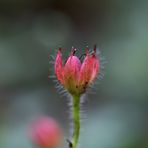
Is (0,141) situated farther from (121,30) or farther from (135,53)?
(121,30)

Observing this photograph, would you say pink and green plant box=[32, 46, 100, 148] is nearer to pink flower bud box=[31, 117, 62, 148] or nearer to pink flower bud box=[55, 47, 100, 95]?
pink flower bud box=[55, 47, 100, 95]

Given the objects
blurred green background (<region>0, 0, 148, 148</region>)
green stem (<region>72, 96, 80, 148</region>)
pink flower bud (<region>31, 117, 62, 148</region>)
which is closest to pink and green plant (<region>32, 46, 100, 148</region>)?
green stem (<region>72, 96, 80, 148</region>)

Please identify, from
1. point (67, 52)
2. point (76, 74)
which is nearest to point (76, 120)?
point (76, 74)

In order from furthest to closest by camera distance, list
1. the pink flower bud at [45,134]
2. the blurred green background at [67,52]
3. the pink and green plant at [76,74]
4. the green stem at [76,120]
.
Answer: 1. the blurred green background at [67,52]
2. the pink flower bud at [45,134]
3. the pink and green plant at [76,74]
4. the green stem at [76,120]

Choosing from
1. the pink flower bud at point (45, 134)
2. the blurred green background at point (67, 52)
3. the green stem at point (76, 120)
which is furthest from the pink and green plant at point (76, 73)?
the blurred green background at point (67, 52)

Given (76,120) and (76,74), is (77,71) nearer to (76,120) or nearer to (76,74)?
(76,74)

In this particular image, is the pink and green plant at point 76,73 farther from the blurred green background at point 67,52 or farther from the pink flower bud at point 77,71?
the blurred green background at point 67,52
